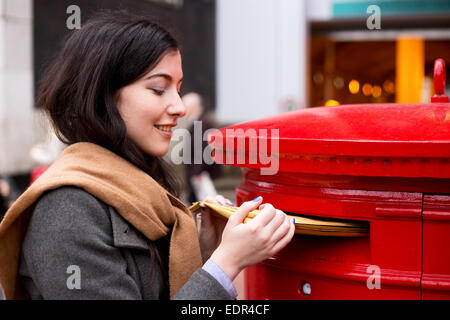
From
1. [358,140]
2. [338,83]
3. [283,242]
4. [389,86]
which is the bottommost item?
[283,242]

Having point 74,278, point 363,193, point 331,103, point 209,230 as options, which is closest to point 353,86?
point 331,103

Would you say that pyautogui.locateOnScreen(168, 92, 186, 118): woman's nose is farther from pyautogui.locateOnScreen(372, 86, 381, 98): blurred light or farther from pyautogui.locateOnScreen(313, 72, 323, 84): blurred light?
pyautogui.locateOnScreen(372, 86, 381, 98): blurred light

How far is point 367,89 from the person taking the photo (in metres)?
16.8

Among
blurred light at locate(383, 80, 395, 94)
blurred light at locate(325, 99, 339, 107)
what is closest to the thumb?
blurred light at locate(325, 99, 339, 107)

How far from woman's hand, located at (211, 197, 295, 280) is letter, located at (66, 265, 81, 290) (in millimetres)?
317

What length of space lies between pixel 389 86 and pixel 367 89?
1287 millimetres

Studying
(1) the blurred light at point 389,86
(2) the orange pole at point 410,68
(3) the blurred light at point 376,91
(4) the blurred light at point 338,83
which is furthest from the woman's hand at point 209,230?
(3) the blurred light at point 376,91

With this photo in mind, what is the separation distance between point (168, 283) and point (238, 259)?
223 mm

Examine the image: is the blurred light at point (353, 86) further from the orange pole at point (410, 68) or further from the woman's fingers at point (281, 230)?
the woman's fingers at point (281, 230)

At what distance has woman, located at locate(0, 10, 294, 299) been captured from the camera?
1.25 m

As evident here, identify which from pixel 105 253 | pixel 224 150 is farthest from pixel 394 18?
pixel 105 253

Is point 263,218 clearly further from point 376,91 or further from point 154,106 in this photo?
point 376,91

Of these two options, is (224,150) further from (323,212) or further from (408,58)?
(408,58)

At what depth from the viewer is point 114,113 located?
1423 mm
